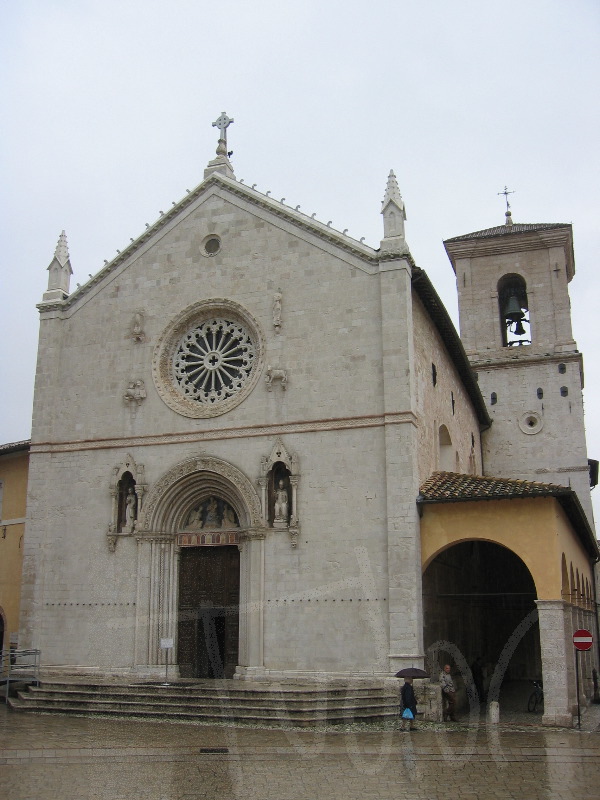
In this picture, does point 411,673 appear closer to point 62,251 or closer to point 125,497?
point 125,497

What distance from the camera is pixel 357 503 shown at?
69.2ft

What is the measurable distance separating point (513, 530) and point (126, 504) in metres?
10.2

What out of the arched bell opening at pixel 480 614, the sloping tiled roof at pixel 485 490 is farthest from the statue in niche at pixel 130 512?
the arched bell opening at pixel 480 614

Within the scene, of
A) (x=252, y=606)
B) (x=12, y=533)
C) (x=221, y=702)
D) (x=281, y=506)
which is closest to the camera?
(x=221, y=702)

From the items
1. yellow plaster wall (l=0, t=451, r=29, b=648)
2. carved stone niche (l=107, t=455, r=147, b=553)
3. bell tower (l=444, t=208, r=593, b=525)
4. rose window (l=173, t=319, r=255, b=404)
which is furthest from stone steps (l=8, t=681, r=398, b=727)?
bell tower (l=444, t=208, r=593, b=525)

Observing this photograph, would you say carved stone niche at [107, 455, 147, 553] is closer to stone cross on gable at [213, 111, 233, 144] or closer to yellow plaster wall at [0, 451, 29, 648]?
yellow plaster wall at [0, 451, 29, 648]

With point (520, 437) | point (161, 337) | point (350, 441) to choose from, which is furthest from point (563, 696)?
point (520, 437)

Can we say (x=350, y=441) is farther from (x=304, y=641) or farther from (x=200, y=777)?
(x=200, y=777)

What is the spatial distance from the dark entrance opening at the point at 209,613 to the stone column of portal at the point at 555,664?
7585mm

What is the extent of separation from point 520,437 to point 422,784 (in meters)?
25.1

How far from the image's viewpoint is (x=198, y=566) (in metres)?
23.1

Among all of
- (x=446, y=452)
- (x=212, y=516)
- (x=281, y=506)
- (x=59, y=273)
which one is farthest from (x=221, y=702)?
(x=59, y=273)

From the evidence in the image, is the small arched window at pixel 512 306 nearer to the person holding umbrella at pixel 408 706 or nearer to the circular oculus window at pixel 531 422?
the circular oculus window at pixel 531 422

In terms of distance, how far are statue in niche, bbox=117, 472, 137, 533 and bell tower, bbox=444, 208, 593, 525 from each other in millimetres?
17777
